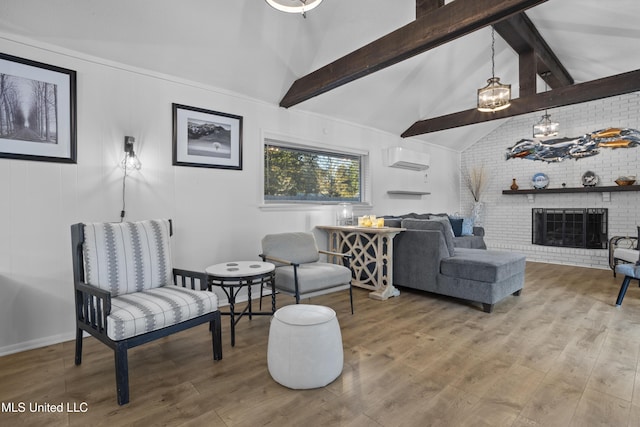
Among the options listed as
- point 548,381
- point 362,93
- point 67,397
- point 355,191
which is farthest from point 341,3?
point 67,397

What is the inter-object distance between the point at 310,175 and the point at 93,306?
3.03 metres

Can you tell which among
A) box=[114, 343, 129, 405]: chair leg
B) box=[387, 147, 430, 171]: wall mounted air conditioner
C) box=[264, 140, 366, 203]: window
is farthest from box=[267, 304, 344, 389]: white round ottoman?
box=[387, 147, 430, 171]: wall mounted air conditioner

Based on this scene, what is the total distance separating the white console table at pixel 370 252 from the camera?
3684 mm

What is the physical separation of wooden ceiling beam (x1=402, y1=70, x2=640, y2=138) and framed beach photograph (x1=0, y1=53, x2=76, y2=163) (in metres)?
4.94

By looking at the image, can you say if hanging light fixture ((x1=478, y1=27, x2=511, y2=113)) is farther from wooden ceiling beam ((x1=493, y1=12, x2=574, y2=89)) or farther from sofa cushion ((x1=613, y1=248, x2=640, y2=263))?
sofa cushion ((x1=613, y1=248, x2=640, y2=263))

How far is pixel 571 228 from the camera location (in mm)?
5855

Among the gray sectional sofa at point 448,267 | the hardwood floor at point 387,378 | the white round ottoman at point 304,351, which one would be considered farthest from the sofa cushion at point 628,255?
the white round ottoman at point 304,351

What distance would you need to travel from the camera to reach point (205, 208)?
11.1ft

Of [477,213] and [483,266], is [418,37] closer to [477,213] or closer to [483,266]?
[483,266]

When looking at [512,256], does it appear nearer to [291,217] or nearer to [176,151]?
[291,217]

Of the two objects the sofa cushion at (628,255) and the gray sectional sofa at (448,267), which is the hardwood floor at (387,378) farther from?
the sofa cushion at (628,255)

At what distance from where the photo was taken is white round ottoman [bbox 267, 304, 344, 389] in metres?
1.86

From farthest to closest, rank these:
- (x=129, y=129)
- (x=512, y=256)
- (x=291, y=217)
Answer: (x=291, y=217)
(x=512, y=256)
(x=129, y=129)

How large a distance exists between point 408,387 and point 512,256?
2.43 m
